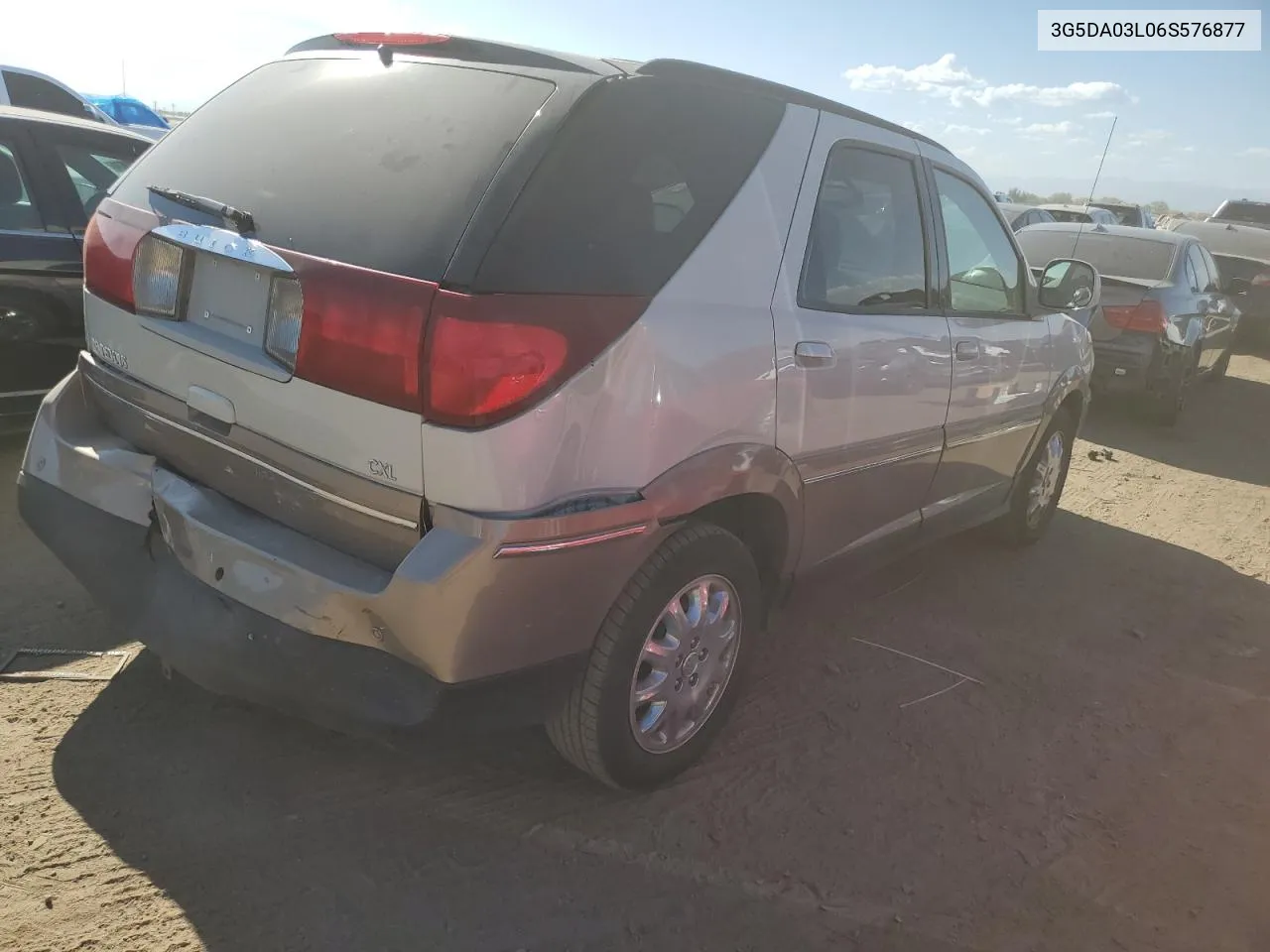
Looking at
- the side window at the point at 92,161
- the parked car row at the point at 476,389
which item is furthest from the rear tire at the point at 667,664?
the side window at the point at 92,161

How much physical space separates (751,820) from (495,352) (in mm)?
1553

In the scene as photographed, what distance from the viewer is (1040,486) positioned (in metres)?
5.17

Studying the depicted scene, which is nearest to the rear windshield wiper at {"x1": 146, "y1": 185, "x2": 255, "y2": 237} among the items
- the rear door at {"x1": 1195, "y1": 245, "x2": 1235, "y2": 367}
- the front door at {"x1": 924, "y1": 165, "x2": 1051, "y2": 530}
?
the front door at {"x1": 924, "y1": 165, "x2": 1051, "y2": 530}

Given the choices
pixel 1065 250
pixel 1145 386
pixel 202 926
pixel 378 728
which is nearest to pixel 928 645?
pixel 378 728

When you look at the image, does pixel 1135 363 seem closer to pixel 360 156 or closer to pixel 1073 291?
pixel 1073 291

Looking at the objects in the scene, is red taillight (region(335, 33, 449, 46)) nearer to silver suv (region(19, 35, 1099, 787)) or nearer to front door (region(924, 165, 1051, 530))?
silver suv (region(19, 35, 1099, 787))

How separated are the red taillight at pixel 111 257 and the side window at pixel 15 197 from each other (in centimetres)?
198

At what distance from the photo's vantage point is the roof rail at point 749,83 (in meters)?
2.55

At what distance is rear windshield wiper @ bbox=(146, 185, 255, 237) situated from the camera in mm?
2287

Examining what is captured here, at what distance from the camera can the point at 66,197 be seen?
4445 mm

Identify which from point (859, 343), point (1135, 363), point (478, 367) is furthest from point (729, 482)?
point (1135, 363)

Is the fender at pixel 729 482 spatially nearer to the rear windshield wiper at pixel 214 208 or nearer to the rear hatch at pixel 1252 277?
the rear windshield wiper at pixel 214 208

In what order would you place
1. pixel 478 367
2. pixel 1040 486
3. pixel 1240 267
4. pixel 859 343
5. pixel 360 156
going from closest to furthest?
pixel 478 367 → pixel 360 156 → pixel 859 343 → pixel 1040 486 → pixel 1240 267

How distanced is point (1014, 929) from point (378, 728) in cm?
167
